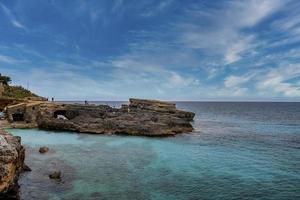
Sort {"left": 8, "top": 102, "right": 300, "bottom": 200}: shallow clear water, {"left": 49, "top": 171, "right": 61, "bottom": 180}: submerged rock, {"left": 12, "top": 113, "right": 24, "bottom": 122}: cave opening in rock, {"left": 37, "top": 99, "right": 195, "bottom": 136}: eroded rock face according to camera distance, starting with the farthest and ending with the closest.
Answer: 1. {"left": 12, "top": 113, "right": 24, "bottom": 122}: cave opening in rock
2. {"left": 37, "top": 99, "right": 195, "bottom": 136}: eroded rock face
3. {"left": 49, "top": 171, "right": 61, "bottom": 180}: submerged rock
4. {"left": 8, "top": 102, "right": 300, "bottom": 200}: shallow clear water

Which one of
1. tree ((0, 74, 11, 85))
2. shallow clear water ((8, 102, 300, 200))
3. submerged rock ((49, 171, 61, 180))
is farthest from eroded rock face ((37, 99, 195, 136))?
tree ((0, 74, 11, 85))

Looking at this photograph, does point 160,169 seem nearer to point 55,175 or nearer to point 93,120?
point 55,175

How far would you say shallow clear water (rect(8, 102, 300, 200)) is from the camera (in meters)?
25.8

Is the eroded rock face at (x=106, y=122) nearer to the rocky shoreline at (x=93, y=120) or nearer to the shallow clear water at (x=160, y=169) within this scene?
the rocky shoreline at (x=93, y=120)

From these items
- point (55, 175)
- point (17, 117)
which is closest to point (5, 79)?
point (17, 117)

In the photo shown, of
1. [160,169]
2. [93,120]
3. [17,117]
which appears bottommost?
[160,169]

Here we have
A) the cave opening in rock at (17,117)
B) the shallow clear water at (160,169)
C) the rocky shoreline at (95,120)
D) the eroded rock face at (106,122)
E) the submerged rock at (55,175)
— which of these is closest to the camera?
the shallow clear water at (160,169)

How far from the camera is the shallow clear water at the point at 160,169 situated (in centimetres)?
2583

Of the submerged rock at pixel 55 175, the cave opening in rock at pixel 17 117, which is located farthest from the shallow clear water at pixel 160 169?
the cave opening in rock at pixel 17 117

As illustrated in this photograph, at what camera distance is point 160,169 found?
111 ft

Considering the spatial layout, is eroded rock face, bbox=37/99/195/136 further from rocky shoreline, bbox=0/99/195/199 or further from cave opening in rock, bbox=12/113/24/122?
cave opening in rock, bbox=12/113/24/122

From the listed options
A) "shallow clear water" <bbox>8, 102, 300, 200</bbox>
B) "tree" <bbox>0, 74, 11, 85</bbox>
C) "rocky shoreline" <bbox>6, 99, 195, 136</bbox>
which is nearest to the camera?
"shallow clear water" <bbox>8, 102, 300, 200</bbox>

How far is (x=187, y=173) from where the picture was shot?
3222 centimetres

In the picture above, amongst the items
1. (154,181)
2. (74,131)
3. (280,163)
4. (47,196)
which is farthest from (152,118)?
(47,196)
